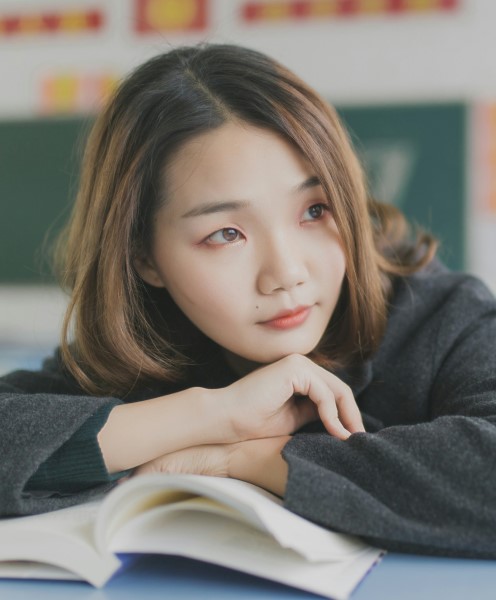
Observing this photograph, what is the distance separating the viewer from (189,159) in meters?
0.99

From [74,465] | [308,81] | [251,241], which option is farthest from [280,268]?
[308,81]

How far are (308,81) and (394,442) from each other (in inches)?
99.9

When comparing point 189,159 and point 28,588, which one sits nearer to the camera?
point 28,588

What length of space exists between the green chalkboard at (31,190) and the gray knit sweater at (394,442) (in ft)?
6.96

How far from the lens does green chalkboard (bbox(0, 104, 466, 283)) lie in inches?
115

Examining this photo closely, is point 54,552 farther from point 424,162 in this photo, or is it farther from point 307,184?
point 424,162

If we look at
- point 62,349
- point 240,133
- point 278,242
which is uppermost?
point 240,133

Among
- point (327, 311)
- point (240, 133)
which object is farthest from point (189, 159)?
point (327, 311)

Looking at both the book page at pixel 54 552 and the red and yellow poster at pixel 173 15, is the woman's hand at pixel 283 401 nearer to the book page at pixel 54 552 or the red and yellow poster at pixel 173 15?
the book page at pixel 54 552

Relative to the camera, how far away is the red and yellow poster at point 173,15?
10.6ft

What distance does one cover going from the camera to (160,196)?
102 centimetres

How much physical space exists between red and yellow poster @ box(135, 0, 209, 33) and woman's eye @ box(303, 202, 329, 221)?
2.44 meters

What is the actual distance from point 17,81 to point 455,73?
174cm

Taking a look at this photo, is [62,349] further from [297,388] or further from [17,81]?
[17,81]
